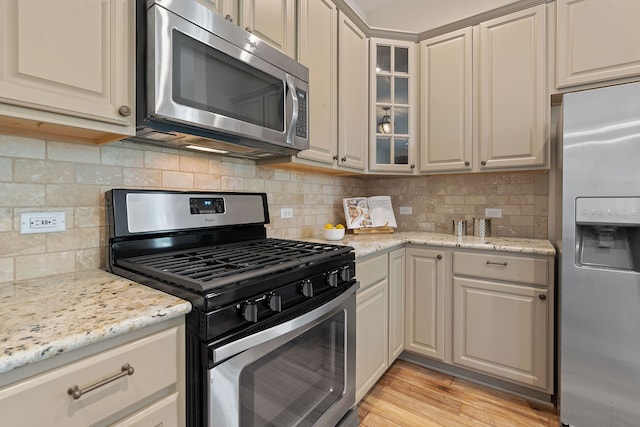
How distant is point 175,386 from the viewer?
0.83 metres

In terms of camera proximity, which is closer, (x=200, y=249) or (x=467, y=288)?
(x=200, y=249)

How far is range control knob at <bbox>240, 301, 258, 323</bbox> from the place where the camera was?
924mm

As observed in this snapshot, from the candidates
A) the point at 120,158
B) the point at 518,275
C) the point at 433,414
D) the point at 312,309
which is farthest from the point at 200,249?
the point at 518,275

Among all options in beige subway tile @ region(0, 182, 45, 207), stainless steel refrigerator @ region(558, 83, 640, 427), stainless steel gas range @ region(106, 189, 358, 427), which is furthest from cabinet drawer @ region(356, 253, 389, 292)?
beige subway tile @ region(0, 182, 45, 207)

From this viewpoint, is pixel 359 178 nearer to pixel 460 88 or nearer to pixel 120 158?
pixel 460 88

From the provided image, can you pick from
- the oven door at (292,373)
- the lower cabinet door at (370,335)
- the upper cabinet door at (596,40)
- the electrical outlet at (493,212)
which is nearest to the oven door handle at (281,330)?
the oven door at (292,373)

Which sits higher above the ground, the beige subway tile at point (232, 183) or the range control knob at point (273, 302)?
the beige subway tile at point (232, 183)

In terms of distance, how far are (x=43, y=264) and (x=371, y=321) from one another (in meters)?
1.55

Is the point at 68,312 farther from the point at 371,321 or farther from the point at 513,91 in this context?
the point at 513,91

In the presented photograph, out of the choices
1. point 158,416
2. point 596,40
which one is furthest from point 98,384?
point 596,40

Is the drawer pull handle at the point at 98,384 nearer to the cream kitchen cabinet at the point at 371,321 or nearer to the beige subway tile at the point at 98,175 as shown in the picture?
the beige subway tile at the point at 98,175

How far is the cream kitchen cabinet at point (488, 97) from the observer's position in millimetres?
2045

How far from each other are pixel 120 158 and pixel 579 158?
7.11 ft

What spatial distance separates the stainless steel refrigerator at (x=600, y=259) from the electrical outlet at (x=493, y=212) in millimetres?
806
